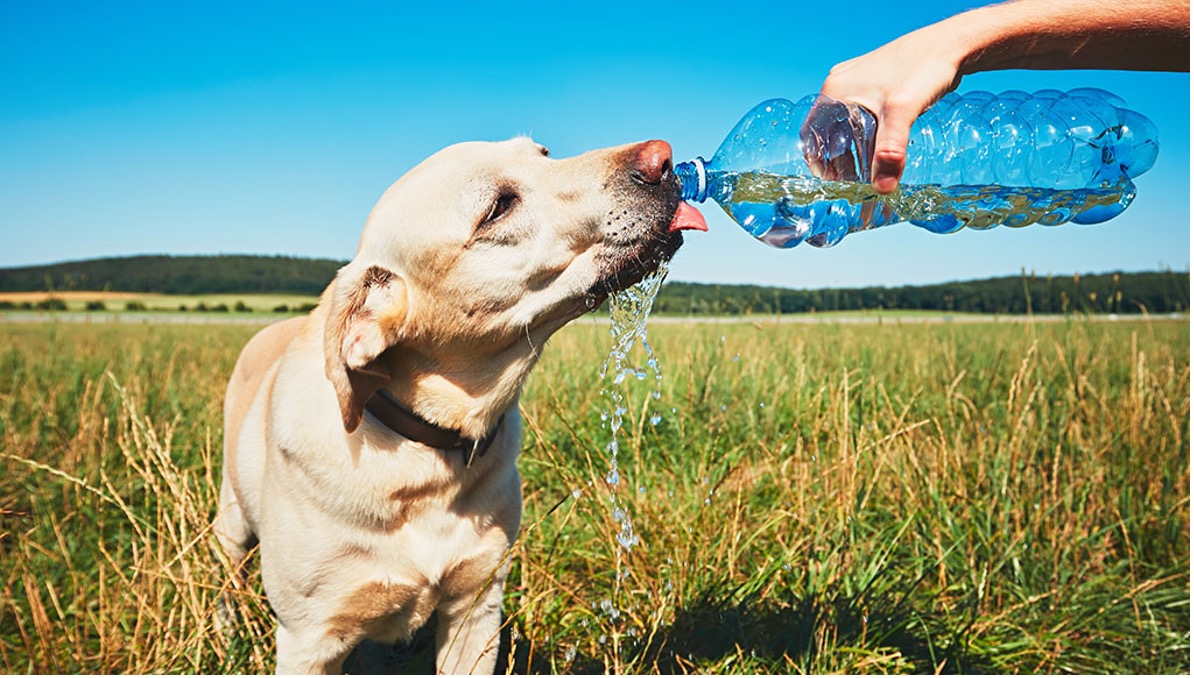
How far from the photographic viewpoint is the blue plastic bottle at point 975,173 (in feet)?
7.95

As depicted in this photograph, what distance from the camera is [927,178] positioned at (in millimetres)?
2496

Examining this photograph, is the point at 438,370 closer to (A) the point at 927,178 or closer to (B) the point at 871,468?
(A) the point at 927,178

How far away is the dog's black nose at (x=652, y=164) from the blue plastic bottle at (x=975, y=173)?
0.41ft

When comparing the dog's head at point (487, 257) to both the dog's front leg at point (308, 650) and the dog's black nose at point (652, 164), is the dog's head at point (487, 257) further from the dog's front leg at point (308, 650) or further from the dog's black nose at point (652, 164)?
the dog's front leg at point (308, 650)

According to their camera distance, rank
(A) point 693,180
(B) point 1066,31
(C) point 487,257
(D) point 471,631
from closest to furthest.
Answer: (B) point 1066,31
(C) point 487,257
(A) point 693,180
(D) point 471,631

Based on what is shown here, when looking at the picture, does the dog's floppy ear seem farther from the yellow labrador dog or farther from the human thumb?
the human thumb

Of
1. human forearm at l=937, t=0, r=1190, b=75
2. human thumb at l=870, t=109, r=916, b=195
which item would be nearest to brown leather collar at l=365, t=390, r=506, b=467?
human thumb at l=870, t=109, r=916, b=195

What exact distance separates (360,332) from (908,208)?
173 cm

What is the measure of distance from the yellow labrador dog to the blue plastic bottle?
0.27 meters

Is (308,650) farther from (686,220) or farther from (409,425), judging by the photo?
(686,220)

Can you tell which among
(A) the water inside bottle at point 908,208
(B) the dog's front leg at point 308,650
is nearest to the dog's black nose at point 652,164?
(A) the water inside bottle at point 908,208

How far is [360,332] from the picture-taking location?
220cm

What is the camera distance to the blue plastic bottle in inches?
95.3

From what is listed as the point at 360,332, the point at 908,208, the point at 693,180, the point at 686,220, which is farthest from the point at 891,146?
the point at 360,332
